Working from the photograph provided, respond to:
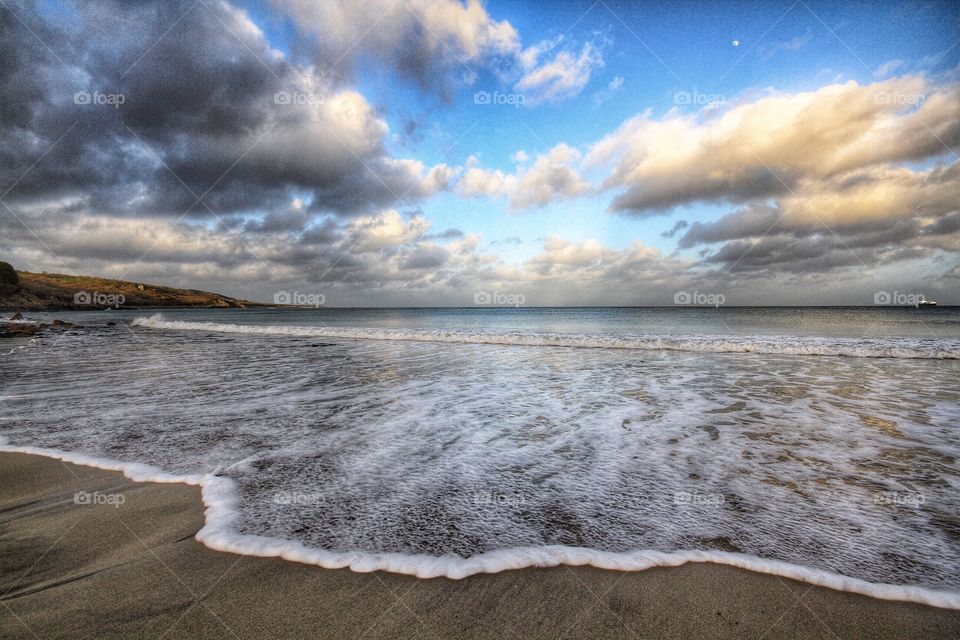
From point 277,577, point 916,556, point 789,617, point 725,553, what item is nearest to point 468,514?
point 277,577

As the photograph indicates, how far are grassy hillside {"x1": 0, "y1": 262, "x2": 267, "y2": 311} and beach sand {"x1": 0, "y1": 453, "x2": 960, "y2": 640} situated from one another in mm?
56370

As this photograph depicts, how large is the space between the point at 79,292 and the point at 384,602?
8459cm

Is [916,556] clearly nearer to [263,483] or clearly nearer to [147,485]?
[263,483]

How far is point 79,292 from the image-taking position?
60.9m

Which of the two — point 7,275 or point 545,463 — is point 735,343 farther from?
point 7,275

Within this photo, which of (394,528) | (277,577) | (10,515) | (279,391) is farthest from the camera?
(279,391)

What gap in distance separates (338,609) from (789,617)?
2.45m

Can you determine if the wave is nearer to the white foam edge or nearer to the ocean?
the ocean

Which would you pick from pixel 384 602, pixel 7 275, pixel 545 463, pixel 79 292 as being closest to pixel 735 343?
pixel 545 463

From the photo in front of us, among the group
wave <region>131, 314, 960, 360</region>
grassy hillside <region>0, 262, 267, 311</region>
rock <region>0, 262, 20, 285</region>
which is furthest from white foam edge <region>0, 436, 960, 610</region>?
rock <region>0, 262, 20, 285</region>

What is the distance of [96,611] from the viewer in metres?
2.18

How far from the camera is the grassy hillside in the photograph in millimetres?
71188

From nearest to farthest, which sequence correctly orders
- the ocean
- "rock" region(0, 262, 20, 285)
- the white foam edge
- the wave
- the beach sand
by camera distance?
the beach sand, the white foam edge, the ocean, the wave, "rock" region(0, 262, 20, 285)

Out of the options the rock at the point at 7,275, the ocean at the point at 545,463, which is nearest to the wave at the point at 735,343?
the ocean at the point at 545,463
